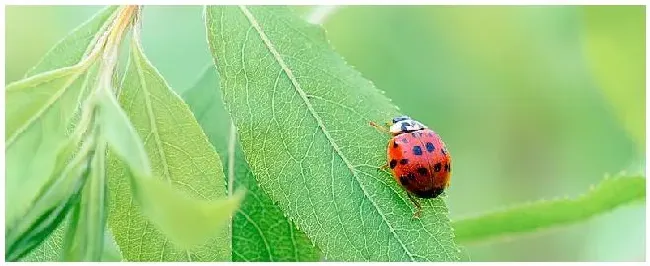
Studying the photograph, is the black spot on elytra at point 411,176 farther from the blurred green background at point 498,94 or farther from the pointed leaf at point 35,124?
the blurred green background at point 498,94


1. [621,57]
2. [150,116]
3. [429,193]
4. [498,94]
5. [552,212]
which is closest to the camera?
[150,116]

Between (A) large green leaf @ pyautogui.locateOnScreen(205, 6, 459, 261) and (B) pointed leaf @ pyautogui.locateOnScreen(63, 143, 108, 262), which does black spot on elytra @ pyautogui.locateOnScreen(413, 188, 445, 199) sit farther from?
(B) pointed leaf @ pyautogui.locateOnScreen(63, 143, 108, 262)

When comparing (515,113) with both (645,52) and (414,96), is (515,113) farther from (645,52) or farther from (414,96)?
(645,52)

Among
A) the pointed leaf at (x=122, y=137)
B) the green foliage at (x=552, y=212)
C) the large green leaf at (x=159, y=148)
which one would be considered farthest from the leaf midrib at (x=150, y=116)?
the green foliage at (x=552, y=212)

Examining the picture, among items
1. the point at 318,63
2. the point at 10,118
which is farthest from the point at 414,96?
the point at 10,118

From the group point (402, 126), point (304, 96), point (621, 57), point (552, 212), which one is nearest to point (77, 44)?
point (304, 96)

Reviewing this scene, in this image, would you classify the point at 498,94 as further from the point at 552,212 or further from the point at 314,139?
the point at 314,139
